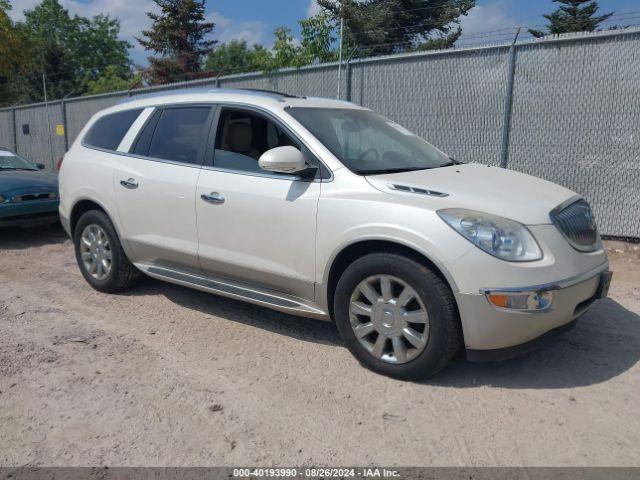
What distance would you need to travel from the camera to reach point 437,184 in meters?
3.43

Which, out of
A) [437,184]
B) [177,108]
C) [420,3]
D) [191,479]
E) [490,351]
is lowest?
[191,479]

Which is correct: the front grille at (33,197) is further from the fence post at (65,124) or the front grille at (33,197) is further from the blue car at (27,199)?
→ the fence post at (65,124)

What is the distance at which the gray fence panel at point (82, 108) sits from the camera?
1412cm

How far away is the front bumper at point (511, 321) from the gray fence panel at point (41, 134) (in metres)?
15.9

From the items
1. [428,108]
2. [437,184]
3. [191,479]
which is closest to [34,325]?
[191,479]

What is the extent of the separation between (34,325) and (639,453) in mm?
4232

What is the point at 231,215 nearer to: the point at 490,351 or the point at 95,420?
the point at 95,420

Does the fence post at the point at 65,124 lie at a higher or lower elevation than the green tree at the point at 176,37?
lower

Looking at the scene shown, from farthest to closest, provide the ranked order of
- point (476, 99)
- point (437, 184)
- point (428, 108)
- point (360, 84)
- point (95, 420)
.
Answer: point (360, 84) < point (428, 108) < point (476, 99) < point (437, 184) < point (95, 420)

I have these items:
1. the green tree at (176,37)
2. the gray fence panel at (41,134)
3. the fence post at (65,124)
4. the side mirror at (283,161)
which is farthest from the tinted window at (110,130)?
the green tree at (176,37)

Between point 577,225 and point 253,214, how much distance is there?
6.99 feet

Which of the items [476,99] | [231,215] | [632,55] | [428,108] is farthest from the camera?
[428,108]

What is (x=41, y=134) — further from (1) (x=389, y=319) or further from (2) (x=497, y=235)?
(2) (x=497, y=235)

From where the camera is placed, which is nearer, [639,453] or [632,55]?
[639,453]
